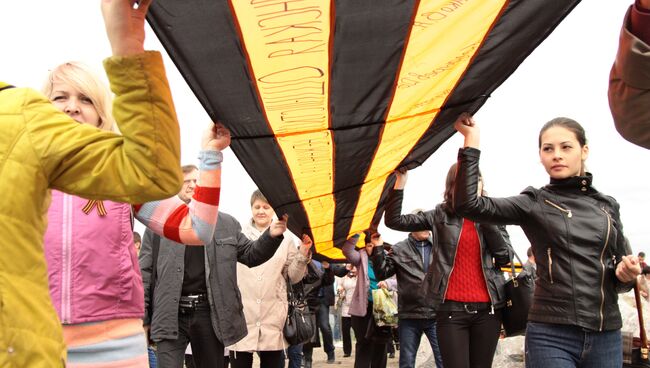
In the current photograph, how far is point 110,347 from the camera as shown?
2.20 meters

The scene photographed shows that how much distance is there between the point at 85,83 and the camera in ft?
6.90

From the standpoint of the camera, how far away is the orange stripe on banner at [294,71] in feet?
8.46

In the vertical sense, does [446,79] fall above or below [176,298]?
above

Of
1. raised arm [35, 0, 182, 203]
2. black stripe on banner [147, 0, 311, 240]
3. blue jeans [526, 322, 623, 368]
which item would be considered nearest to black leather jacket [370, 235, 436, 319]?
black stripe on banner [147, 0, 311, 240]

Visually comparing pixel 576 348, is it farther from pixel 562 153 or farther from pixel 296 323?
pixel 296 323

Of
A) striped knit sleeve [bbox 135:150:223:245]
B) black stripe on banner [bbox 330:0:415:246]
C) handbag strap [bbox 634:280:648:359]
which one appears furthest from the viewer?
handbag strap [bbox 634:280:648:359]

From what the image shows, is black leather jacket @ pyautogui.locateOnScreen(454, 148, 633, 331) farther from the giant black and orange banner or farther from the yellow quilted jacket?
the yellow quilted jacket

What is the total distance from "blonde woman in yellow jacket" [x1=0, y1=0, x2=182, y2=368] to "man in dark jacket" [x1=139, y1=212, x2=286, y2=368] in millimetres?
3083

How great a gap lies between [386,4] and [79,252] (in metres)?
1.56

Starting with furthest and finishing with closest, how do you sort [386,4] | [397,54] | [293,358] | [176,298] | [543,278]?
[293,358] < [176,298] < [543,278] < [397,54] < [386,4]

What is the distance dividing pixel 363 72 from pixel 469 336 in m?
2.74

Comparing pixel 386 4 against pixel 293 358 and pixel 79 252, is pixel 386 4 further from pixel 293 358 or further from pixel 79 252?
pixel 293 358

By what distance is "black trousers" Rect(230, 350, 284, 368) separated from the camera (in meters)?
5.80

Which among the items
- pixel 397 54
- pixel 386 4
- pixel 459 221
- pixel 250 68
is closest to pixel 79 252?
pixel 250 68
